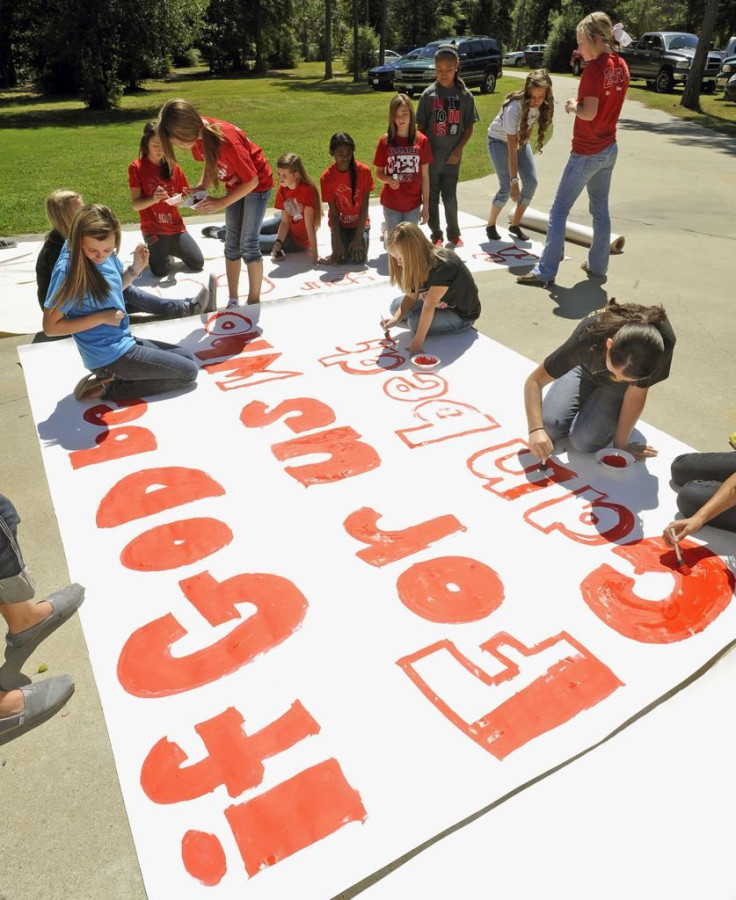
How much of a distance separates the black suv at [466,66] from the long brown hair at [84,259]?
19023mm

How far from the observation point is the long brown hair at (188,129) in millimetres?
4094

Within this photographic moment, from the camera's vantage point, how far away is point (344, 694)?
7.05 ft

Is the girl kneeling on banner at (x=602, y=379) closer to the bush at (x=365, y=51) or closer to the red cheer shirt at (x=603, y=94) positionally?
the red cheer shirt at (x=603, y=94)

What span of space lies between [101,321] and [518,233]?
4866 millimetres

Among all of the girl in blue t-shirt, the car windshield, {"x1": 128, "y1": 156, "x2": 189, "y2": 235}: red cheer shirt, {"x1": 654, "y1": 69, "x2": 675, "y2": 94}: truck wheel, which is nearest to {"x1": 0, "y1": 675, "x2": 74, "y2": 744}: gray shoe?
the girl in blue t-shirt

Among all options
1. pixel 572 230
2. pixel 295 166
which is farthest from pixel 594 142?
pixel 295 166

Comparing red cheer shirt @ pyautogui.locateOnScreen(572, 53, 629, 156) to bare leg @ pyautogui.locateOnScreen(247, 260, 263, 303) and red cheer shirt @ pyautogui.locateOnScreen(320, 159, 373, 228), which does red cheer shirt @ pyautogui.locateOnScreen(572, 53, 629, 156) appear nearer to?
red cheer shirt @ pyautogui.locateOnScreen(320, 159, 373, 228)

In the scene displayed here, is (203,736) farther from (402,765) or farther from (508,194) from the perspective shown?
(508,194)

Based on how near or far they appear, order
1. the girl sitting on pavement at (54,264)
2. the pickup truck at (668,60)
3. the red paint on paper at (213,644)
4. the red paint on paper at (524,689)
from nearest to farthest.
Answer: the red paint on paper at (524,689)
the red paint on paper at (213,644)
the girl sitting on pavement at (54,264)
the pickup truck at (668,60)

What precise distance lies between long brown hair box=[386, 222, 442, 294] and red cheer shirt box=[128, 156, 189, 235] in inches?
88.8

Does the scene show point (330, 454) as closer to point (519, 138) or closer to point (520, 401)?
point (520, 401)

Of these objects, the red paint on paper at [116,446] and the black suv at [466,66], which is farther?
the black suv at [466,66]

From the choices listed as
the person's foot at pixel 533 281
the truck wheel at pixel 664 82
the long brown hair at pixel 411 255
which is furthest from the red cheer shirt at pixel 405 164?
the truck wheel at pixel 664 82

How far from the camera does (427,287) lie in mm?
4449
